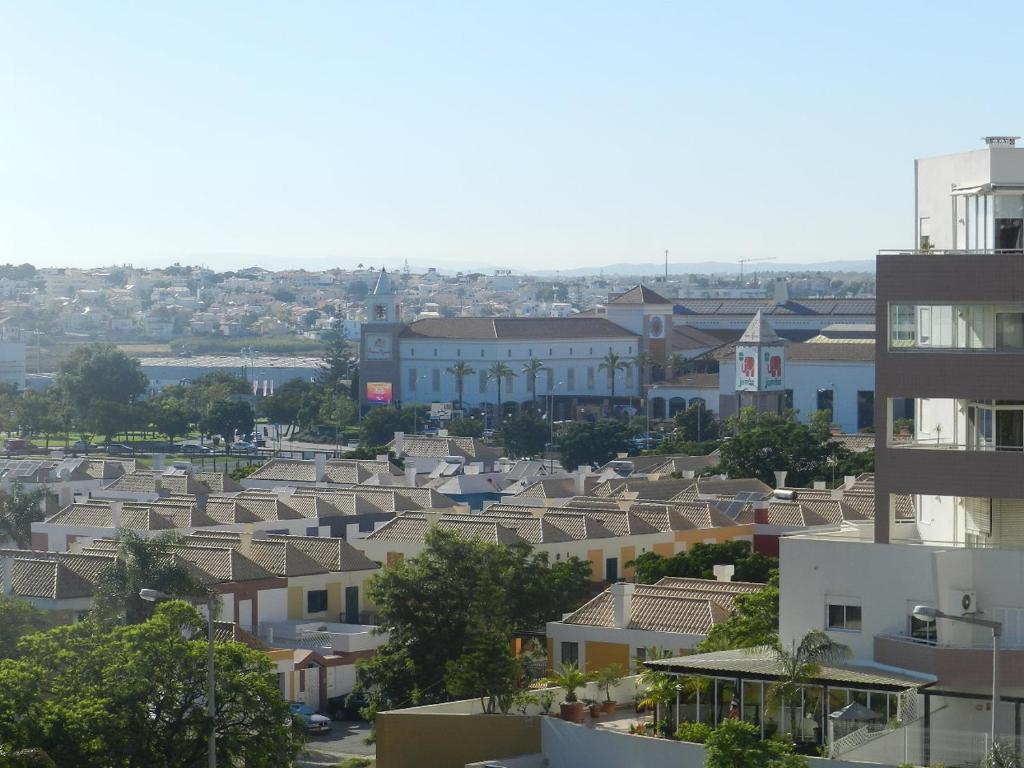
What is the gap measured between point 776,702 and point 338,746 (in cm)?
1967

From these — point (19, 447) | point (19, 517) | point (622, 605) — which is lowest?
point (19, 447)

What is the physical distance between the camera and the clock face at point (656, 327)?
633 ft

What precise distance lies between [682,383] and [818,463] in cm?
7907

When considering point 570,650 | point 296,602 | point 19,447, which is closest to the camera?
point 570,650

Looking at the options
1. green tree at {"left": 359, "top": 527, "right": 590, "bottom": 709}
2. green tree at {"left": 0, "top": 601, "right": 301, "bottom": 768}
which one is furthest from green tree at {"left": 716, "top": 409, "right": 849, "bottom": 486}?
green tree at {"left": 0, "top": 601, "right": 301, "bottom": 768}

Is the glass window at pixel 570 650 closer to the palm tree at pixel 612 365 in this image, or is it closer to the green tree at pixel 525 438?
the green tree at pixel 525 438

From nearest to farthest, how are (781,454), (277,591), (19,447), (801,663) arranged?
(801,663), (277,591), (781,454), (19,447)

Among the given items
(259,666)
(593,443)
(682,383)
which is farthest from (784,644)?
(682,383)

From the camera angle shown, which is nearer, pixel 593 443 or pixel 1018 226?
pixel 1018 226

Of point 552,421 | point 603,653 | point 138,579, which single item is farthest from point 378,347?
point 603,653

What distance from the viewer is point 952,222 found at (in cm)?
3153

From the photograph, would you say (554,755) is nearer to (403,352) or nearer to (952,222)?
(952,222)

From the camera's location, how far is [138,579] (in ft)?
163

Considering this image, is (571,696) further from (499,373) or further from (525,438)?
(499,373)
